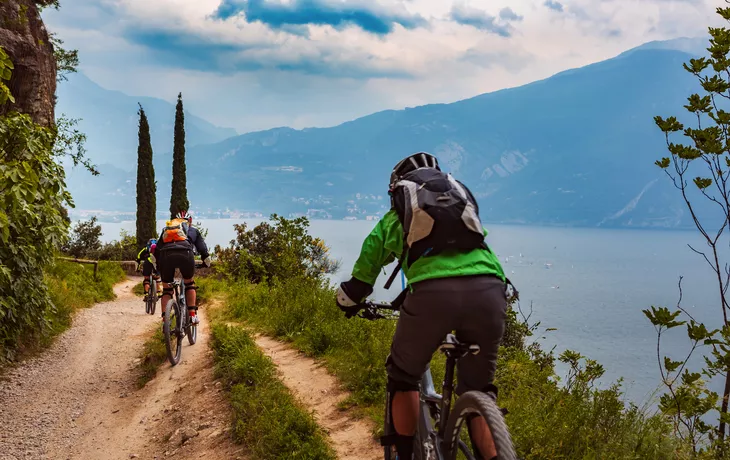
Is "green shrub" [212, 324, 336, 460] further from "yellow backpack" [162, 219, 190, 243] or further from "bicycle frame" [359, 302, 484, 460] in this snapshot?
"yellow backpack" [162, 219, 190, 243]

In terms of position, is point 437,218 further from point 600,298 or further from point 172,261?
point 600,298

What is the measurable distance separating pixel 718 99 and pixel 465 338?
4647 mm

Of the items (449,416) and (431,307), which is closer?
(431,307)

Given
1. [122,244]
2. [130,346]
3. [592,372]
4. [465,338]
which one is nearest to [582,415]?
[592,372]

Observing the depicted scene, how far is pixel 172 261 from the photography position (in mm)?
8328

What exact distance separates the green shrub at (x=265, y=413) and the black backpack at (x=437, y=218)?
277 centimetres

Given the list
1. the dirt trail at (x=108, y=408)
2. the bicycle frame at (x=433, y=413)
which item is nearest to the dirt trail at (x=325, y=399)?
the dirt trail at (x=108, y=408)

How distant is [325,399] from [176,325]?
341 cm

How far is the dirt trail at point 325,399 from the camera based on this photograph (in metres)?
5.08

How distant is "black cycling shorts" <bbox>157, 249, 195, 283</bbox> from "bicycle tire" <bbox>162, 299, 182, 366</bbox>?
0.46 meters

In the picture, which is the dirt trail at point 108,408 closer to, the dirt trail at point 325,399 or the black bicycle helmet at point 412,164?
the dirt trail at point 325,399

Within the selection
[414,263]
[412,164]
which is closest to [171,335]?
[412,164]

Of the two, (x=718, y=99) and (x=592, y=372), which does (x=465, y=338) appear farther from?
(x=718, y=99)

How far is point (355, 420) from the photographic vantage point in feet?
18.7
